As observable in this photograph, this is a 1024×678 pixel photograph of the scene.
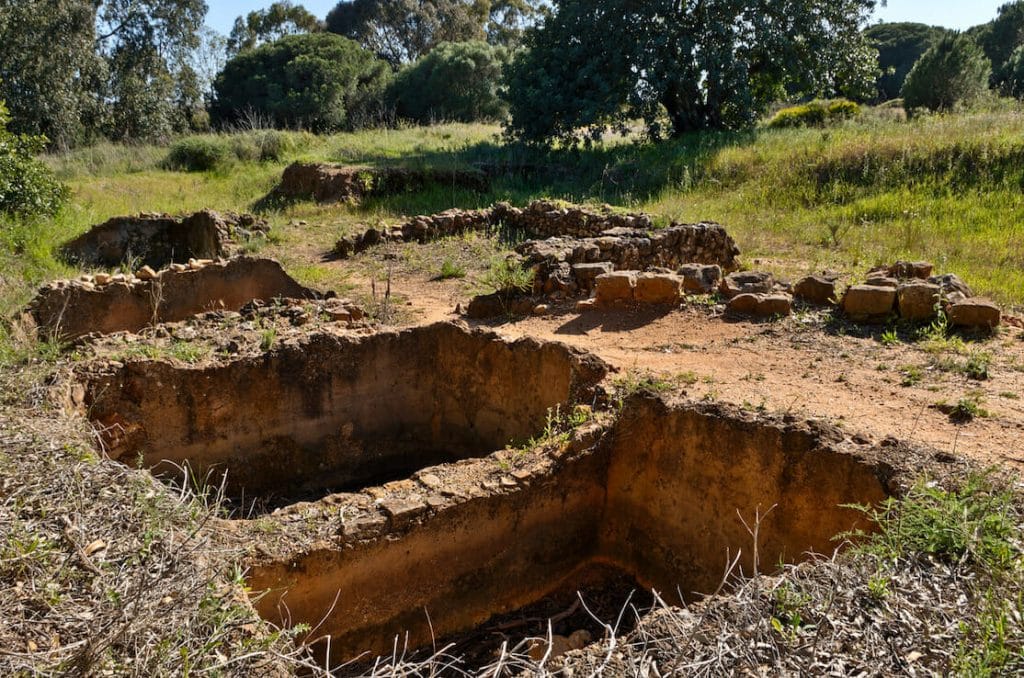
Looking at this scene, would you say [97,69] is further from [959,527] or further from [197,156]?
[959,527]

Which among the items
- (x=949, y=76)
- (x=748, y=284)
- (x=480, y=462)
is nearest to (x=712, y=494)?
(x=480, y=462)

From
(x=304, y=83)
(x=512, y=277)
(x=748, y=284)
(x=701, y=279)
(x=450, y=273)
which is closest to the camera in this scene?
(x=748, y=284)

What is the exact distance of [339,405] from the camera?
648 centimetres

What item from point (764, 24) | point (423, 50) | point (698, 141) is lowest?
point (698, 141)

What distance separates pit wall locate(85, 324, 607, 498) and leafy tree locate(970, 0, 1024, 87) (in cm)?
3147

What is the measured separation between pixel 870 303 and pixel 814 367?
1176 mm

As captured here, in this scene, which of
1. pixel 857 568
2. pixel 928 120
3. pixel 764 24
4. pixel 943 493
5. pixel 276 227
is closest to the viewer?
pixel 857 568

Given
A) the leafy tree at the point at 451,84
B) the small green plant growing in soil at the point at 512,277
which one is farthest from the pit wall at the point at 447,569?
the leafy tree at the point at 451,84

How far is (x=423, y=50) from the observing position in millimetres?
37625

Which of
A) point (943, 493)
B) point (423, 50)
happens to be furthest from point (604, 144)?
point (423, 50)

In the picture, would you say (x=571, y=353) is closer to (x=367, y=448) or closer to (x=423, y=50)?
(x=367, y=448)

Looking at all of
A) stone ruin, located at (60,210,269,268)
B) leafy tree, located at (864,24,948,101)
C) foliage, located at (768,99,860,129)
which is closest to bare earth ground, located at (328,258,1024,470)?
stone ruin, located at (60,210,269,268)

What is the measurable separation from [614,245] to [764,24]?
9.16 metres

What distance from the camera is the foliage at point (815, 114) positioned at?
673 inches
